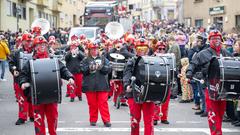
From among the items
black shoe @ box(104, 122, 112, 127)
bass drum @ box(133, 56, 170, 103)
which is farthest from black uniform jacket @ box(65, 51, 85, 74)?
bass drum @ box(133, 56, 170, 103)

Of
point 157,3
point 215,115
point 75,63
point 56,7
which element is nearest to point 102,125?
point 215,115

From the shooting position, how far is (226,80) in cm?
765

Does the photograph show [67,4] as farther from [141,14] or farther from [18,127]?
[18,127]

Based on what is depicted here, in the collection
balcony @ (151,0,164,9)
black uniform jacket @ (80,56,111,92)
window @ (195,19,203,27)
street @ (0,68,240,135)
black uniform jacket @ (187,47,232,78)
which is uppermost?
balcony @ (151,0,164,9)

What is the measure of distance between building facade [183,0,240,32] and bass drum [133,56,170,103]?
2108cm

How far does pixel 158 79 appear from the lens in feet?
25.2

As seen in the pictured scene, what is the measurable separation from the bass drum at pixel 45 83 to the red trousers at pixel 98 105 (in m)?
2.77

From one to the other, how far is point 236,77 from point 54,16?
46700 millimetres

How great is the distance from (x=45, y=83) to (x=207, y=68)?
2744mm

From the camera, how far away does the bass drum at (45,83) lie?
771 cm

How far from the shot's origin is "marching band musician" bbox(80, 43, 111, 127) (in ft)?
34.6

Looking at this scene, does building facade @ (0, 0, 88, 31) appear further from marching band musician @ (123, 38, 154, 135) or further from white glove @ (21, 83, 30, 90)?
marching band musician @ (123, 38, 154, 135)

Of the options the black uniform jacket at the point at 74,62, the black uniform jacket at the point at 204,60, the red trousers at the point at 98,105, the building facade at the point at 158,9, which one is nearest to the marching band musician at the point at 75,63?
the black uniform jacket at the point at 74,62

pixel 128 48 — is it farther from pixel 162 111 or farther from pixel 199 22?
pixel 199 22
